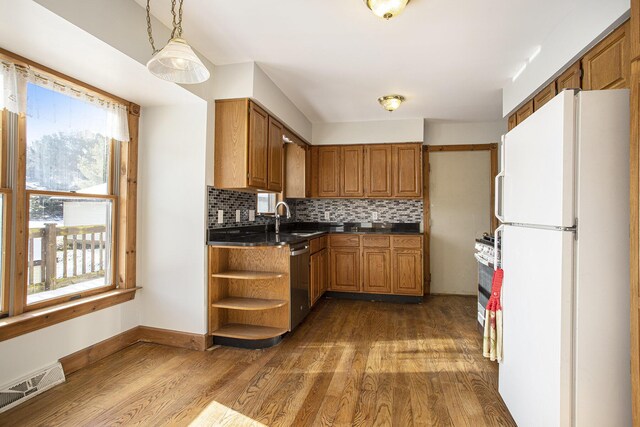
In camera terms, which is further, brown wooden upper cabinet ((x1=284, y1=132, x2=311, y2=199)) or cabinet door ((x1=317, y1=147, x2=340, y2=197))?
cabinet door ((x1=317, y1=147, x2=340, y2=197))

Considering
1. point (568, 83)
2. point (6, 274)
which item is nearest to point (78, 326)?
point (6, 274)

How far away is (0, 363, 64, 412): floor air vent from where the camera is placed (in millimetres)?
1846

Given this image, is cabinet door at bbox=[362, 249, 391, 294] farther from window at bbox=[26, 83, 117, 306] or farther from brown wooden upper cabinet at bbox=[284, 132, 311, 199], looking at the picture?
window at bbox=[26, 83, 117, 306]

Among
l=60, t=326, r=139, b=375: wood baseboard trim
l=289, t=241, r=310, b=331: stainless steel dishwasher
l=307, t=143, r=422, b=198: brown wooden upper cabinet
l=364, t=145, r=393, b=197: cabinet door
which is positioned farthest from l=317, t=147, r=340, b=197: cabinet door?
l=60, t=326, r=139, b=375: wood baseboard trim

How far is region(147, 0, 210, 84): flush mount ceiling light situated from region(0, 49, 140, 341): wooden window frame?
1.08 m

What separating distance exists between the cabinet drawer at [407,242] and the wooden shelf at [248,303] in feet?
6.39

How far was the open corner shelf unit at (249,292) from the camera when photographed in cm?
272

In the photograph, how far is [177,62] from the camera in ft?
5.16

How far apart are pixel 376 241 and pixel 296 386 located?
243 cm

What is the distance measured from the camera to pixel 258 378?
2207 millimetres

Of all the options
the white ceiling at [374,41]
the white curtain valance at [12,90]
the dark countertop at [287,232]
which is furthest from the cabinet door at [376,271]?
the white curtain valance at [12,90]

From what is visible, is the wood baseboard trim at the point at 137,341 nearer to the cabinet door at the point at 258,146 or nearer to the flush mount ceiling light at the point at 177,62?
the cabinet door at the point at 258,146

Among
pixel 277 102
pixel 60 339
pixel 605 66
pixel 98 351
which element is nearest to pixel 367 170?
pixel 277 102

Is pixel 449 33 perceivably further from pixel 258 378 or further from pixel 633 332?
pixel 258 378
